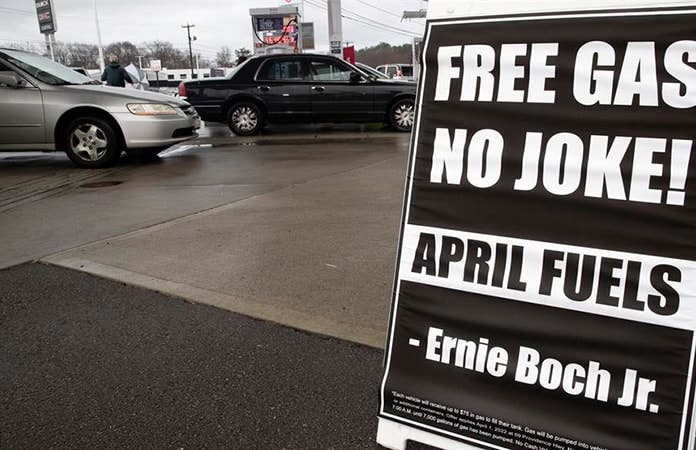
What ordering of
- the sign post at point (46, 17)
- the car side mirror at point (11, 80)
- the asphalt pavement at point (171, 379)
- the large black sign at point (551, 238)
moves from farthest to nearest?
the sign post at point (46, 17) < the car side mirror at point (11, 80) < the asphalt pavement at point (171, 379) < the large black sign at point (551, 238)

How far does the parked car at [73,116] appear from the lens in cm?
832

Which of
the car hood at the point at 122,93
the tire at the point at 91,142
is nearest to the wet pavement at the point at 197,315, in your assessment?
the tire at the point at 91,142

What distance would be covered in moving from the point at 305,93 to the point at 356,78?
1.10m

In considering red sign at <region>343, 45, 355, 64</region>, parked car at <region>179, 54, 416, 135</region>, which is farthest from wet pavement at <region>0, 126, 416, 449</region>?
red sign at <region>343, 45, 355, 64</region>

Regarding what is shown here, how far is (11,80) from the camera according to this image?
8188mm

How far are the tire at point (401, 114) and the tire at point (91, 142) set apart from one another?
5621 mm

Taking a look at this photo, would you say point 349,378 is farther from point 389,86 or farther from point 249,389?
point 389,86

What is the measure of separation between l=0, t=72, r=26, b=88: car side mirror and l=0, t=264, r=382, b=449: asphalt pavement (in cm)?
580

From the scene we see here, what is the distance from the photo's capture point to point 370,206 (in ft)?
19.2

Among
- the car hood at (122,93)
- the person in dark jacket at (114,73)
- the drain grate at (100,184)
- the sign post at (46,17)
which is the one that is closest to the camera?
the drain grate at (100,184)

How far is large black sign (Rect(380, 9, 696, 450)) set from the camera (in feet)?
5.38

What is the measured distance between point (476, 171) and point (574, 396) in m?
0.77

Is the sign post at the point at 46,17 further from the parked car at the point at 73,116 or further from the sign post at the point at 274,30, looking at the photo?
the parked car at the point at 73,116

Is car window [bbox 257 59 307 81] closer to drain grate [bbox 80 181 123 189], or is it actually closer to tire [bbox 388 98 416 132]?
tire [bbox 388 98 416 132]
